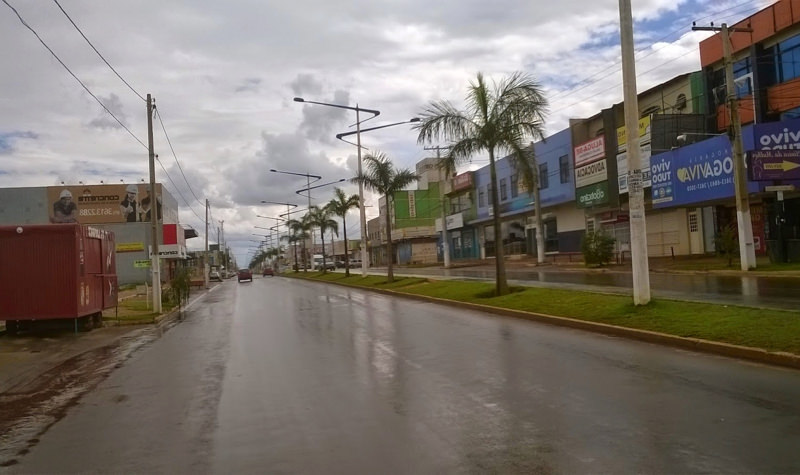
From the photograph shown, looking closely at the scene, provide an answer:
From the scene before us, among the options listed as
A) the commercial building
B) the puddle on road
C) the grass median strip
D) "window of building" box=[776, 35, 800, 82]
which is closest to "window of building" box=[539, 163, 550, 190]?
"window of building" box=[776, 35, 800, 82]

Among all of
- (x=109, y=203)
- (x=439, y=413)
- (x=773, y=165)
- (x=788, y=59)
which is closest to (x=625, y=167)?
(x=788, y=59)

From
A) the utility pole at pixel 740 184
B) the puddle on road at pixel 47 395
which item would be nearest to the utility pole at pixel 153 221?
the puddle on road at pixel 47 395

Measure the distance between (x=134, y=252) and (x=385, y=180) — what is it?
40464 mm

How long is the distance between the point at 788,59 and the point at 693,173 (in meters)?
6.29

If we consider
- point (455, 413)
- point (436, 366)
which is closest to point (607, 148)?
point (436, 366)

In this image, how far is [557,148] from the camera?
4975 cm

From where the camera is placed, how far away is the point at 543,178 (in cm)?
5219

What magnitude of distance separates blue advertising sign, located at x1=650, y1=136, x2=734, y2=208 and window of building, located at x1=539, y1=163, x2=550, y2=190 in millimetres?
15624

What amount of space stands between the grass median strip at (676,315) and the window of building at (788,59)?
727 inches

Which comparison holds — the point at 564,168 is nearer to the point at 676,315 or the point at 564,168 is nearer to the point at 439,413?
the point at 676,315

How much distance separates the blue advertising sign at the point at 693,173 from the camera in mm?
29750

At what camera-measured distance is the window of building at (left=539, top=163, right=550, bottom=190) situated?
170 feet

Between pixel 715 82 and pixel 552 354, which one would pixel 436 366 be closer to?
pixel 552 354

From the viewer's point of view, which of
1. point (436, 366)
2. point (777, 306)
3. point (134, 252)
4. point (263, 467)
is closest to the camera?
point (263, 467)
